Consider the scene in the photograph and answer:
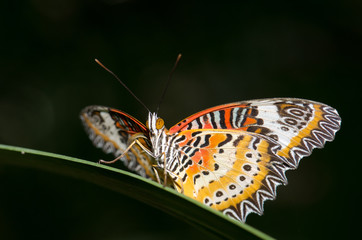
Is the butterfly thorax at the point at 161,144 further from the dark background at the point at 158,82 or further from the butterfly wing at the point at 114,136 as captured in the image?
the dark background at the point at 158,82

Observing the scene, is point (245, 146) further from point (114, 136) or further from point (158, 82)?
point (158, 82)

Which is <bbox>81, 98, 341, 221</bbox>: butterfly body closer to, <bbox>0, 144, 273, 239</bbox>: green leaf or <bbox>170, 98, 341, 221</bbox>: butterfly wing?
<bbox>170, 98, 341, 221</bbox>: butterfly wing

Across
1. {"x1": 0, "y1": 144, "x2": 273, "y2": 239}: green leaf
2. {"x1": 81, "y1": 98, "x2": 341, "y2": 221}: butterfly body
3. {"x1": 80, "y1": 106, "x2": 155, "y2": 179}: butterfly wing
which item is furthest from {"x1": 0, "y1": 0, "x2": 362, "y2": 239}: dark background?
{"x1": 0, "y1": 144, "x2": 273, "y2": 239}: green leaf

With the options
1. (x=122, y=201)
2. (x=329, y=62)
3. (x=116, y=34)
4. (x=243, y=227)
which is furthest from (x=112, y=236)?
(x=329, y=62)

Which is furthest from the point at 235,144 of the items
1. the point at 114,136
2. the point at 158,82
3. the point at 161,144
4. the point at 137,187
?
the point at 158,82

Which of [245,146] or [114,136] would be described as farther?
[114,136]

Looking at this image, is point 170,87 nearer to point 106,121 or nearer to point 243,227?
point 106,121
